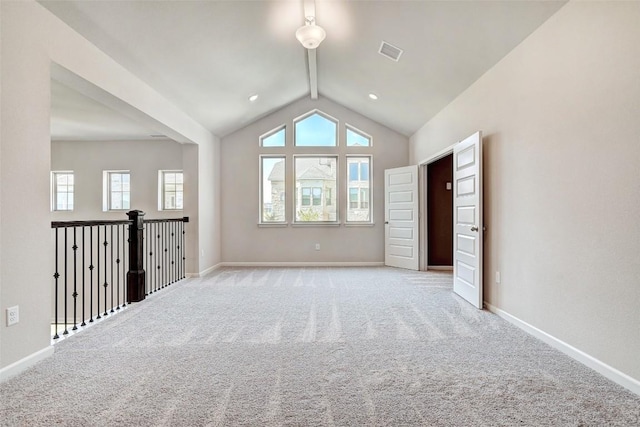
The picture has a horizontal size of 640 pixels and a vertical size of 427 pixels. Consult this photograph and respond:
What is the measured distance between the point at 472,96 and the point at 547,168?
1648mm

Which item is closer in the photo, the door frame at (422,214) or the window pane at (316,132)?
the door frame at (422,214)

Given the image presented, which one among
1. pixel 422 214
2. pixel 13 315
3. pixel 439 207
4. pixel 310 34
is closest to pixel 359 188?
pixel 422 214

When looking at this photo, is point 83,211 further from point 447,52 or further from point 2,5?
point 447,52

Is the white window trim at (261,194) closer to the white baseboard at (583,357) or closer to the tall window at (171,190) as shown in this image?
the tall window at (171,190)

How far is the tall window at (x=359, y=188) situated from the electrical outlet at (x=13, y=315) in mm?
5263

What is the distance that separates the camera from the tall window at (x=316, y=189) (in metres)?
6.84

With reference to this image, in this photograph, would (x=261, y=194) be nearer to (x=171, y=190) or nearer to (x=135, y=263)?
(x=171, y=190)

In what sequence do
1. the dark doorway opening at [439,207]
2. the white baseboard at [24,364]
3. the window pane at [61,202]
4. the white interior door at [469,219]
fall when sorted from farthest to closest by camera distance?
the window pane at [61,202] → the dark doorway opening at [439,207] → the white interior door at [469,219] → the white baseboard at [24,364]

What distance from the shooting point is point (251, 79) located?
191 inches

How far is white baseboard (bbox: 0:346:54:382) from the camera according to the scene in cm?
211

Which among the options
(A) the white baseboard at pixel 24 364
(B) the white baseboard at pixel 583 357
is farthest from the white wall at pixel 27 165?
(B) the white baseboard at pixel 583 357

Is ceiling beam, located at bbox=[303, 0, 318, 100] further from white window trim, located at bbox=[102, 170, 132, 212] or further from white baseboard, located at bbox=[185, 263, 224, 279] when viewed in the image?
white window trim, located at bbox=[102, 170, 132, 212]

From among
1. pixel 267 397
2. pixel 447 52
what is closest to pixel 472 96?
pixel 447 52

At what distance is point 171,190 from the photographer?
7219mm
